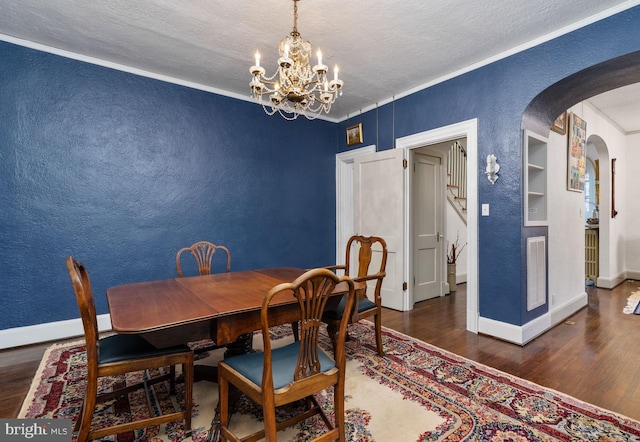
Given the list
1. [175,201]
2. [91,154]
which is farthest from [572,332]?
[91,154]

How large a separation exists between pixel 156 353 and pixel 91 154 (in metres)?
2.48

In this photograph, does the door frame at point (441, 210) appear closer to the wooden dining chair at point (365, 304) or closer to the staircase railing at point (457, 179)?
the staircase railing at point (457, 179)

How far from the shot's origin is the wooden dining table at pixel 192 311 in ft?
4.77

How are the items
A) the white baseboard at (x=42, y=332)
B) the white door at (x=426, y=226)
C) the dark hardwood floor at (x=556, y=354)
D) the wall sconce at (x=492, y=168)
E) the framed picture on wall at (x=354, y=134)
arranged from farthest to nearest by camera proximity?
the framed picture on wall at (x=354, y=134), the white door at (x=426, y=226), the wall sconce at (x=492, y=168), the white baseboard at (x=42, y=332), the dark hardwood floor at (x=556, y=354)

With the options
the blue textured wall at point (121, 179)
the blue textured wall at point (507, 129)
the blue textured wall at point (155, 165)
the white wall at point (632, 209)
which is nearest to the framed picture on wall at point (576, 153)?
the blue textured wall at point (507, 129)

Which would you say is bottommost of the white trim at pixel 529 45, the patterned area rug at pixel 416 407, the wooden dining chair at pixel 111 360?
the patterned area rug at pixel 416 407

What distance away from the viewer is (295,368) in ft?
4.66

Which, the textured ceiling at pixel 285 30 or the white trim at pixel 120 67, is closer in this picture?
the textured ceiling at pixel 285 30

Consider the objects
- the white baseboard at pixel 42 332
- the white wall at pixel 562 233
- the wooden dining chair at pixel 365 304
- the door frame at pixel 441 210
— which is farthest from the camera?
the door frame at pixel 441 210

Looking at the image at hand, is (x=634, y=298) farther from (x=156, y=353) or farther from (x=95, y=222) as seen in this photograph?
(x=95, y=222)

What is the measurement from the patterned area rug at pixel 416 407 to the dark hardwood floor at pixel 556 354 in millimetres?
134

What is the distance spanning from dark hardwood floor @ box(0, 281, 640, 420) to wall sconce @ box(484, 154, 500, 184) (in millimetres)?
1553

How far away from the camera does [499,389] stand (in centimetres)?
211

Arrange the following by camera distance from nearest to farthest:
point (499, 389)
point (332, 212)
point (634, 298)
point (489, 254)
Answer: point (499, 389) → point (489, 254) → point (634, 298) → point (332, 212)
